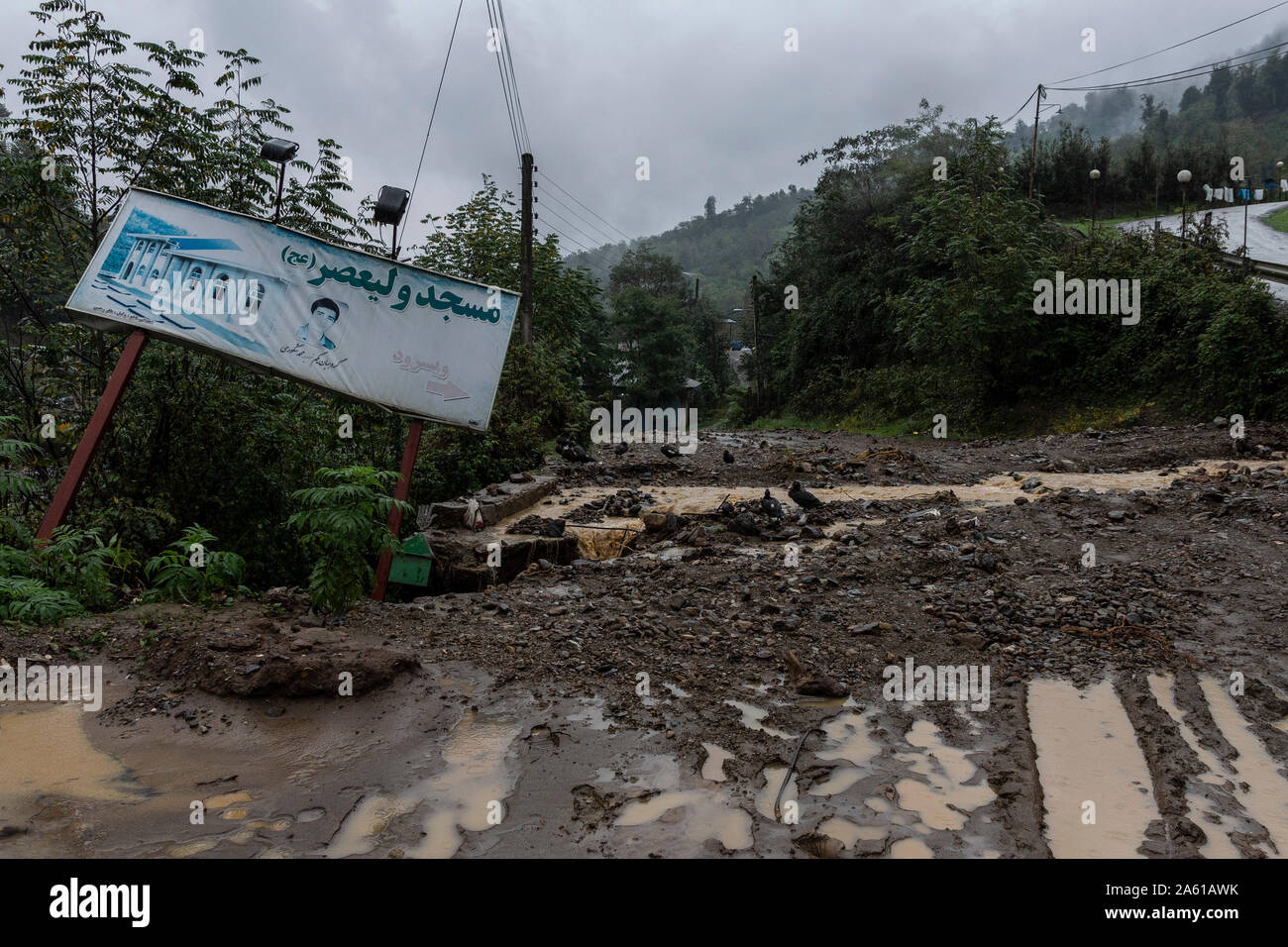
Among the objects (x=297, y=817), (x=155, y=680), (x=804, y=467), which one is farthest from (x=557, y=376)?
(x=297, y=817)

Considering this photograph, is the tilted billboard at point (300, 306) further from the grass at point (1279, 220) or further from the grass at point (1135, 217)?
the grass at point (1279, 220)

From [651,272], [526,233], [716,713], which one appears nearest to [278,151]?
[716,713]

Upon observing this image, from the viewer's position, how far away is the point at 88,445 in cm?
570

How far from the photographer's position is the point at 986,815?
304cm

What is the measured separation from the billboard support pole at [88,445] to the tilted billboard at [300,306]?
0.27 metres

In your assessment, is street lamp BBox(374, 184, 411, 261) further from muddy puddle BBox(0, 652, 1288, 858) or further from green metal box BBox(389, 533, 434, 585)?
muddy puddle BBox(0, 652, 1288, 858)

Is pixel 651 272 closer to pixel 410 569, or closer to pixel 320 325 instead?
pixel 320 325

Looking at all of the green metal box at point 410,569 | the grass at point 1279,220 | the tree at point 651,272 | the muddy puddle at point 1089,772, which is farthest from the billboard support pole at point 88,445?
the tree at point 651,272

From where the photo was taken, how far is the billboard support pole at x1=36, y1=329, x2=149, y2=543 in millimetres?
5508

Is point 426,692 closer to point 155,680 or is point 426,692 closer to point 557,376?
point 155,680

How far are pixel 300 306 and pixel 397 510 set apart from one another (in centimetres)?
220

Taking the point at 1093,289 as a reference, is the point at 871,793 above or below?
below
